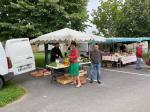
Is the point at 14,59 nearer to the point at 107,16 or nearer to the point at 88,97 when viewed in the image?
the point at 88,97

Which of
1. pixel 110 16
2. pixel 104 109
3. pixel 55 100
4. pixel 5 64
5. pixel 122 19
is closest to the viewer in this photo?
pixel 104 109

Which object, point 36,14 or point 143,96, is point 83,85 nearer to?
point 143,96

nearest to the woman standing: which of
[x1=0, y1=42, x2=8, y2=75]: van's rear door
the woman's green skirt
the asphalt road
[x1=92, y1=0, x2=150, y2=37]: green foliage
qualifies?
the woman's green skirt

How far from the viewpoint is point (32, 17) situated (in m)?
17.8

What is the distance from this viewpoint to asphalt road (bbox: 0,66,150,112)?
27.9 ft

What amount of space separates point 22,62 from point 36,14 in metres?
5.25

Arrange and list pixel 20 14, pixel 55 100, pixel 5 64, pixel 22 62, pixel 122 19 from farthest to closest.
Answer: pixel 122 19, pixel 20 14, pixel 22 62, pixel 5 64, pixel 55 100

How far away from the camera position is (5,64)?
11.9m

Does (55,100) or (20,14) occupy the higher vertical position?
(20,14)

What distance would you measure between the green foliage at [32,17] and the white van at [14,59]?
365 centimetres

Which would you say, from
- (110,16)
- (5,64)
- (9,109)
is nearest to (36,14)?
(5,64)

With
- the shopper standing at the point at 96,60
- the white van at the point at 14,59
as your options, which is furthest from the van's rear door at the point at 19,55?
the shopper standing at the point at 96,60

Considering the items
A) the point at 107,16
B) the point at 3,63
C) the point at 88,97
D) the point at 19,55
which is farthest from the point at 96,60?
the point at 107,16

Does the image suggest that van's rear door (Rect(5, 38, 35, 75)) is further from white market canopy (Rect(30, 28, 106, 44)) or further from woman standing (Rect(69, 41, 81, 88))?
woman standing (Rect(69, 41, 81, 88))
